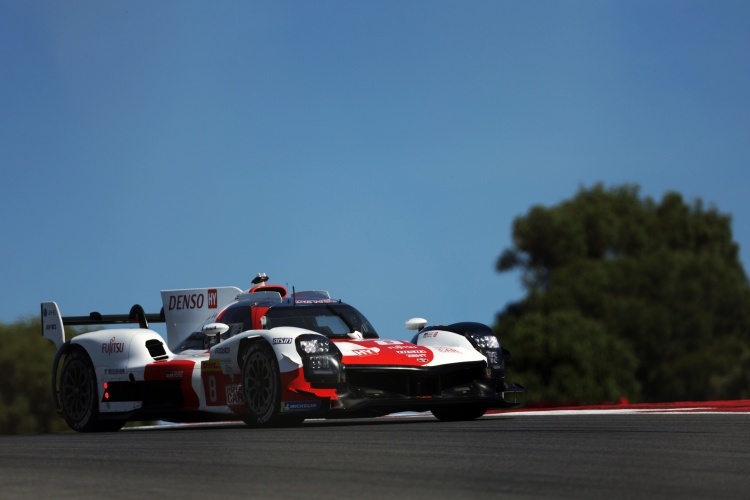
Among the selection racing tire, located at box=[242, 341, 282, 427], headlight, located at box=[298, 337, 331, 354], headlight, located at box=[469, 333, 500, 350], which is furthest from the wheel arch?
headlight, located at box=[469, 333, 500, 350]

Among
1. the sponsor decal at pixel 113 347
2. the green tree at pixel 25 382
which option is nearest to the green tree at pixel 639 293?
the green tree at pixel 25 382

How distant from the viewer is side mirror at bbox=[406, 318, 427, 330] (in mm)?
13977

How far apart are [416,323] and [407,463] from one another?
249 inches

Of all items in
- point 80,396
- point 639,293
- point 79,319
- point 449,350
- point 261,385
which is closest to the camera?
point 261,385

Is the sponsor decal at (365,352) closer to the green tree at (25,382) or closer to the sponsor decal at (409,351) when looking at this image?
the sponsor decal at (409,351)

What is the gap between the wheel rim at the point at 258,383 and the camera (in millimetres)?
12383

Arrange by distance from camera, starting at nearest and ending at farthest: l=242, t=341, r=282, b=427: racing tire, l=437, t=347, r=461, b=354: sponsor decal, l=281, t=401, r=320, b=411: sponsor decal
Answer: l=281, t=401, r=320, b=411: sponsor decal < l=242, t=341, r=282, b=427: racing tire < l=437, t=347, r=461, b=354: sponsor decal

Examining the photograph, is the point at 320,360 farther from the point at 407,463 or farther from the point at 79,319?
the point at 79,319

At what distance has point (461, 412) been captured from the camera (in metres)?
13.6

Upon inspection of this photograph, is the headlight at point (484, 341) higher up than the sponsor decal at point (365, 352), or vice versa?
the headlight at point (484, 341)

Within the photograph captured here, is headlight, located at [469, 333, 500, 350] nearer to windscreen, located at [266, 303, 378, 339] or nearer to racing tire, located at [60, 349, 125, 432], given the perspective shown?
windscreen, located at [266, 303, 378, 339]

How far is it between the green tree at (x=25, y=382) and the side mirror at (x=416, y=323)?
26692 mm

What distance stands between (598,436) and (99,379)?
22.0 ft

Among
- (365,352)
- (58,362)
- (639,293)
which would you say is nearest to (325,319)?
(365,352)
